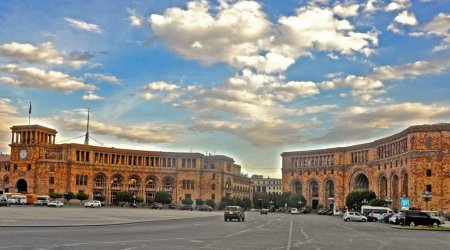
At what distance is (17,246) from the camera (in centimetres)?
1955

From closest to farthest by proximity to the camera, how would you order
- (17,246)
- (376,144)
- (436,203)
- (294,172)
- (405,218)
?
(17,246), (405,218), (436,203), (376,144), (294,172)

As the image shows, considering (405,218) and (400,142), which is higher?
(400,142)

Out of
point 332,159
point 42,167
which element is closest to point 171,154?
point 42,167

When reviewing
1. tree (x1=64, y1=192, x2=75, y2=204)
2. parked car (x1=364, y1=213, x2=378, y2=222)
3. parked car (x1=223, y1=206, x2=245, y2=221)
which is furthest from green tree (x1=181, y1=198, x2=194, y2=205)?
parked car (x1=223, y1=206, x2=245, y2=221)

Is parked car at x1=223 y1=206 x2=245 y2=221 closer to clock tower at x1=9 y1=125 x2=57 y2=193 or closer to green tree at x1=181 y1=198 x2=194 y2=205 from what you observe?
green tree at x1=181 y1=198 x2=194 y2=205

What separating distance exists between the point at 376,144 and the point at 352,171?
1379 cm

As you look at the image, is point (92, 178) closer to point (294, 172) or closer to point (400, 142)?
point (294, 172)

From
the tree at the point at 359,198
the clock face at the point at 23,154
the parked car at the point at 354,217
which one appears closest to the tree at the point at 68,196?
the clock face at the point at 23,154

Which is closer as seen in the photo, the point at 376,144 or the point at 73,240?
the point at 73,240

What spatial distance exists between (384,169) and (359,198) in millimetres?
10508

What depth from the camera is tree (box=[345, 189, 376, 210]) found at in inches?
4210

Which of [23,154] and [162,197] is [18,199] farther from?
[162,197]

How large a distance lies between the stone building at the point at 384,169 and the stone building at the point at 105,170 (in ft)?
73.6

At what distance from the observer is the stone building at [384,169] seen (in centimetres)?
9462
